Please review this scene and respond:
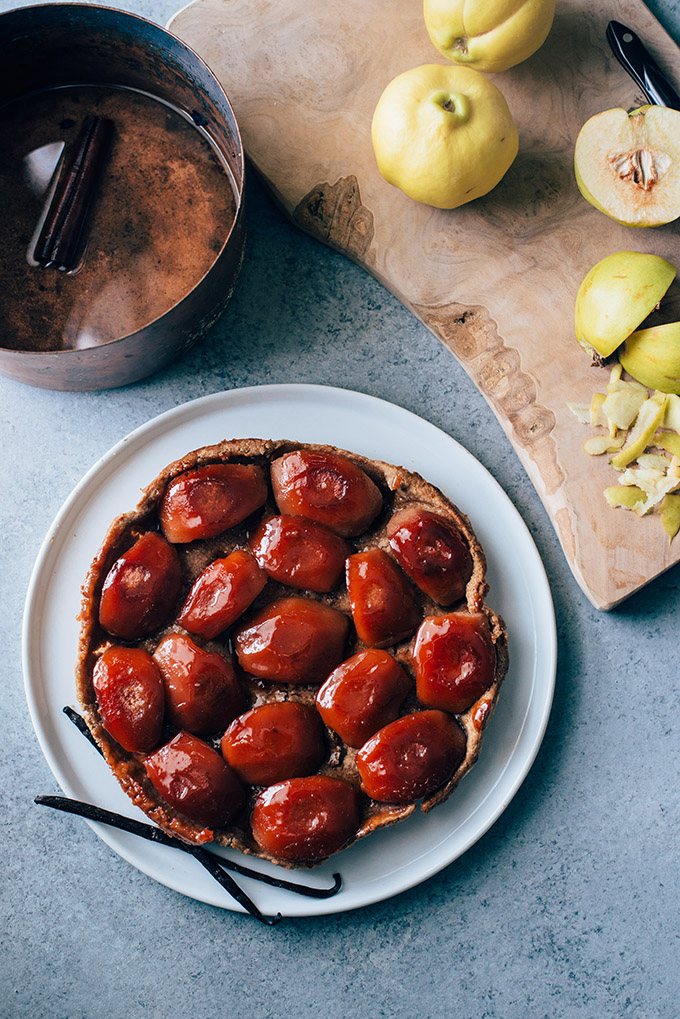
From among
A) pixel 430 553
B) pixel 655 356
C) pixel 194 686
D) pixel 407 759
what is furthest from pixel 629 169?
pixel 194 686

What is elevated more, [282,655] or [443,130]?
[443,130]

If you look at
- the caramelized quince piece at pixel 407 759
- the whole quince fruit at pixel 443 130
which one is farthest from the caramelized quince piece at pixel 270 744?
the whole quince fruit at pixel 443 130

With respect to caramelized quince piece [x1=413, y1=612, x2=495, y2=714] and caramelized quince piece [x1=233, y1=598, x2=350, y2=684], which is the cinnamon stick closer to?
caramelized quince piece [x1=233, y1=598, x2=350, y2=684]

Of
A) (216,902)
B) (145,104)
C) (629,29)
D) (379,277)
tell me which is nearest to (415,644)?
(216,902)

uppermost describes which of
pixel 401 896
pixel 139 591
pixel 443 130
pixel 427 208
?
pixel 443 130

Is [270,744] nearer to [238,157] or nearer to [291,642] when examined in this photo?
[291,642]

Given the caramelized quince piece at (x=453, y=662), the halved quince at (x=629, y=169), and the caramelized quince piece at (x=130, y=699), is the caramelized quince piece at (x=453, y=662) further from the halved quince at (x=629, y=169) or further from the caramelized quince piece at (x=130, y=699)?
the halved quince at (x=629, y=169)

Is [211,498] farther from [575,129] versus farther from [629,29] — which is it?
[629,29]

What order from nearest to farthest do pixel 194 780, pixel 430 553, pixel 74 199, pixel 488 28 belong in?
pixel 194 780, pixel 430 553, pixel 488 28, pixel 74 199
